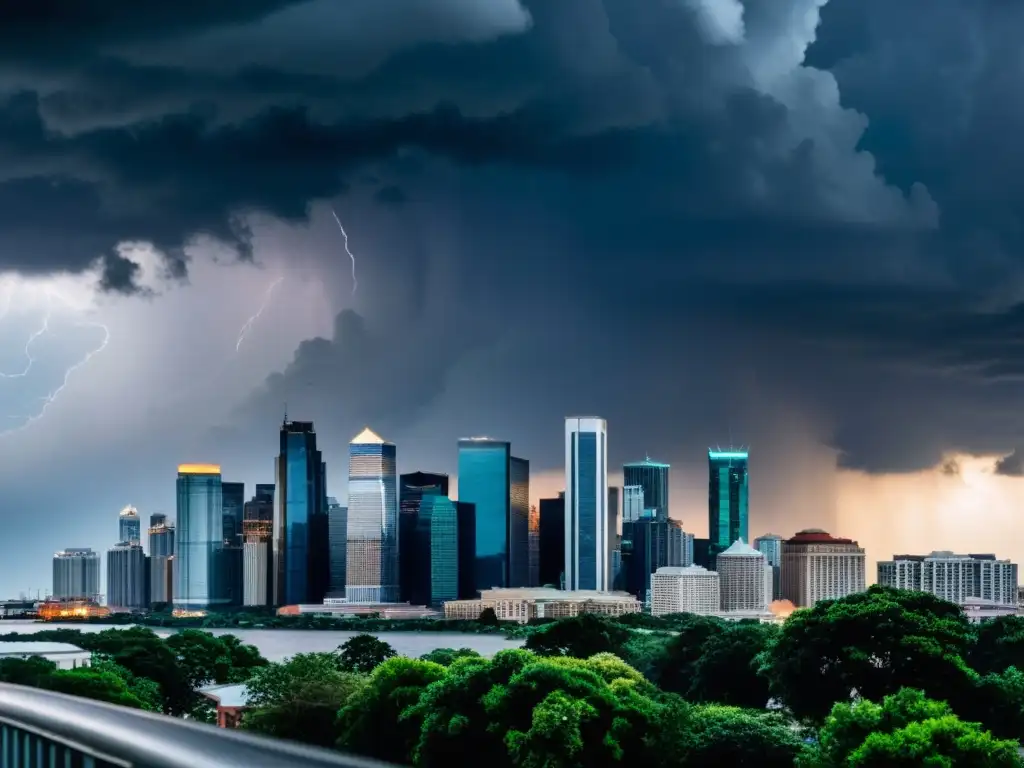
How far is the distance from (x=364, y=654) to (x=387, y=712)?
85.7 ft

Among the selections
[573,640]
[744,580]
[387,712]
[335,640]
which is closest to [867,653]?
[387,712]

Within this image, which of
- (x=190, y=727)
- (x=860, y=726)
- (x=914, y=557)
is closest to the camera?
(x=190, y=727)

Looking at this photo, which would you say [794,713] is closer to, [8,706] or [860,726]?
[860,726]

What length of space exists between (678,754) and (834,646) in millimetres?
9899

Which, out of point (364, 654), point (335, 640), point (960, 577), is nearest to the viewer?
point (364, 654)

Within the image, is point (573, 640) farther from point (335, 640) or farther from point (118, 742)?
point (335, 640)

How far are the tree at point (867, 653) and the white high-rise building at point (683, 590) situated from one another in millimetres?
138026

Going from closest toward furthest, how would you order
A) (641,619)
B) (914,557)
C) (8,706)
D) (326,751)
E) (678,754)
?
(326,751) → (8,706) → (678,754) → (641,619) → (914,557)

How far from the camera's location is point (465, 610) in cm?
17450

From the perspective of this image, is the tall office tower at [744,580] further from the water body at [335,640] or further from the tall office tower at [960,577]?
the water body at [335,640]

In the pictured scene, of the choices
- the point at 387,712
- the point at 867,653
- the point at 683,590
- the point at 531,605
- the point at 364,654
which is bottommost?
the point at 531,605

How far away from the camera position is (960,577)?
167 meters

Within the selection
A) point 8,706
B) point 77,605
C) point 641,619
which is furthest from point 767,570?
point 8,706

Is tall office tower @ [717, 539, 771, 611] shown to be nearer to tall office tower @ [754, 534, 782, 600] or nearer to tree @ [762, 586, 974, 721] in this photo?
tall office tower @ [754, 534, 782, 600]
